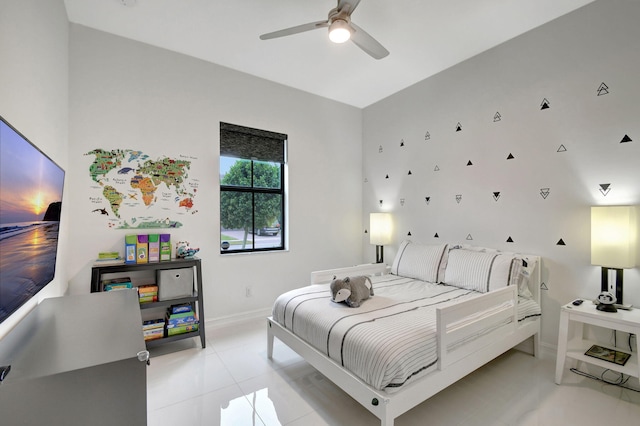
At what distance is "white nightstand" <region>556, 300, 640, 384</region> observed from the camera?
1722mm

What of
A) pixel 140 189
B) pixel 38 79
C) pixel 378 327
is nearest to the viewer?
pixel 38 79

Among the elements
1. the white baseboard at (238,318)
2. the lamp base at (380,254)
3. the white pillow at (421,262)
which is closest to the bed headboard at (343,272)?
the white pillow at (421,262)

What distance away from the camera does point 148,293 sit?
244cm

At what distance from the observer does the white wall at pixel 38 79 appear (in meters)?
1.13

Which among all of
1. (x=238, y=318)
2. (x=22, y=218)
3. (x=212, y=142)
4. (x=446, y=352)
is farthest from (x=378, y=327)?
(x=212, y=142)

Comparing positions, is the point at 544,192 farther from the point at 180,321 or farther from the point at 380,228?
the point at 180,321

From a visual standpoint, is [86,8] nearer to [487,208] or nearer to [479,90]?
[479,90]

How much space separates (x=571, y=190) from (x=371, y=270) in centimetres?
183

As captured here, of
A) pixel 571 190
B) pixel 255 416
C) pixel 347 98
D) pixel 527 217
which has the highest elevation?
pixel 347 98

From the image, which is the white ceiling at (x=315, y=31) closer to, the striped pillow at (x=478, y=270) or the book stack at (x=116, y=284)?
the striped pillow at (x=478, y=270)

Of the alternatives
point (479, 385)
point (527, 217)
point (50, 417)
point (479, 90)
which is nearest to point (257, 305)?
point (479, 385)

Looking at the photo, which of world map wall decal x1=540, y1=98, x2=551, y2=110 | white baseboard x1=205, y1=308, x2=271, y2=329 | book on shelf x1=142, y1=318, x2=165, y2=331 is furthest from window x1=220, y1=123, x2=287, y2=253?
world map wall decal x1=540, y1=98, x2=551, y2=110

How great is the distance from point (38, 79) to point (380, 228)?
3211 mm

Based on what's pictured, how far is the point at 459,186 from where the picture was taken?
2994 millimetres
